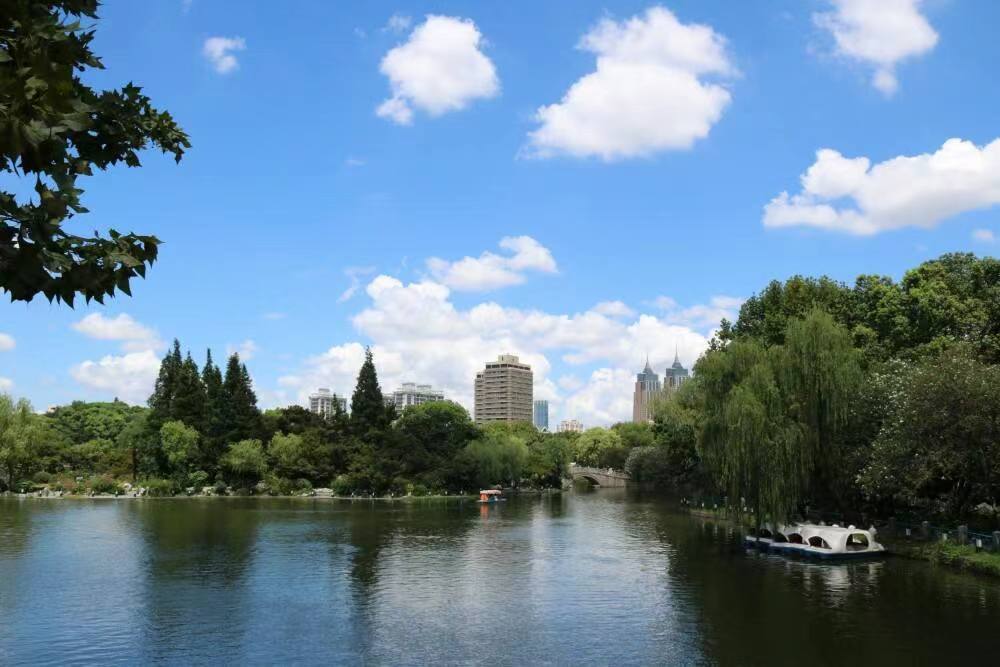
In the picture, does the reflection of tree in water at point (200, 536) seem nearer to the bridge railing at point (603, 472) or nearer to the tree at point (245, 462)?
the tree at point (245, 462)

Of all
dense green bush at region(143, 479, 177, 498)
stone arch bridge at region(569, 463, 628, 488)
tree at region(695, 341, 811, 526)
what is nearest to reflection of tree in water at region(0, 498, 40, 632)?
dense green bush at region(143, 479, 177, 498)

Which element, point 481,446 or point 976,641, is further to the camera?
point 481,446

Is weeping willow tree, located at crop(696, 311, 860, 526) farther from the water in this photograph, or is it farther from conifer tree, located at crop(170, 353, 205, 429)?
conifer tree, located at crop(170, 353, 205, 429)

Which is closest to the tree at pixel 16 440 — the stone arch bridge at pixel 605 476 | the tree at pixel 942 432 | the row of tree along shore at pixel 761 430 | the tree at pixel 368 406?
the row of tree along shore at pixel 761 430

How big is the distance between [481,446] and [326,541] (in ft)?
178

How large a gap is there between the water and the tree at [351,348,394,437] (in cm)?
4742

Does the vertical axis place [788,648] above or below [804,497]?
below

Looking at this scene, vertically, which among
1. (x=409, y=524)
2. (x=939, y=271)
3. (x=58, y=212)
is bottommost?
(x=409, y=524)

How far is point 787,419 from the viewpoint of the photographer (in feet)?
140

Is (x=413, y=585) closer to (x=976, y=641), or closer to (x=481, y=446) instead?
(x=976, y=641)

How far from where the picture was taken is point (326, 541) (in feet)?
159

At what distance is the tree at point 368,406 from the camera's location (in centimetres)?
10044

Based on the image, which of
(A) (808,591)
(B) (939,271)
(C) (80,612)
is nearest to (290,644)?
(C) (80,612)

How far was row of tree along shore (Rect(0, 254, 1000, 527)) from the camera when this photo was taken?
36094 millimetres
